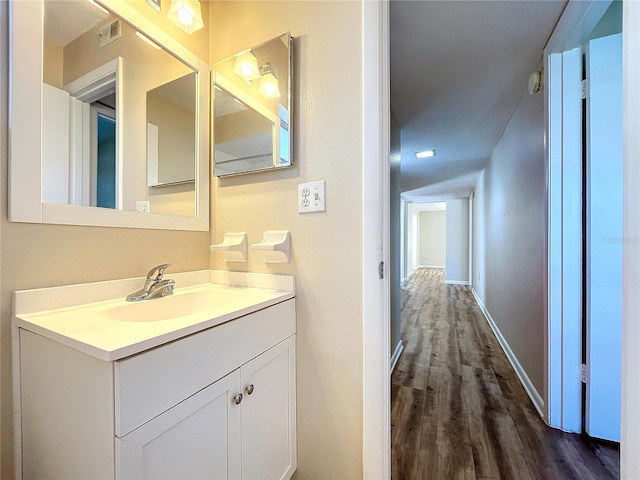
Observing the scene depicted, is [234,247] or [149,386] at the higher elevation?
[234,247]

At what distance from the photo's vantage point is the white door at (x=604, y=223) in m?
1.32

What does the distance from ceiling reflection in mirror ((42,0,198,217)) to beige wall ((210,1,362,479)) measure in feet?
1.44

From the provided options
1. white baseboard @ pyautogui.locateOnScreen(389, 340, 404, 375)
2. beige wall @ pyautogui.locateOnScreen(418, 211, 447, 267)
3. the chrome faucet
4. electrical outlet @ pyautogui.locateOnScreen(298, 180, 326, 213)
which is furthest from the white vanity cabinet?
beige wall @ pyautogui.locateOnScreen(418, 211, 447, 267)

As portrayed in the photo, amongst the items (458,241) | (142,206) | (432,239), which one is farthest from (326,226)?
(432,239)

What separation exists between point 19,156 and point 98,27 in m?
0.55

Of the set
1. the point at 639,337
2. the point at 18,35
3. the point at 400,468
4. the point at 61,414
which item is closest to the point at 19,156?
the point at 18,35

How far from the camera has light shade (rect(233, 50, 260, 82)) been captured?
1.17 meters

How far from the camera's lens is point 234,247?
1175 millimetres

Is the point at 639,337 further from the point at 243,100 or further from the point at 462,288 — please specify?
the point at 462,288

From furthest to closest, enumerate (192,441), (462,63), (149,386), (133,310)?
(462,63) → (133,310) → (192,441) → (149,386)

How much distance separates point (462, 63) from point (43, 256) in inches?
88.1

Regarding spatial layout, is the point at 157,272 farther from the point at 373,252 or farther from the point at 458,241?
the point at 458,241

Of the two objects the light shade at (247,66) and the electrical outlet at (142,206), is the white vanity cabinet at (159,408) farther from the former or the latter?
the light shade at (247,66)

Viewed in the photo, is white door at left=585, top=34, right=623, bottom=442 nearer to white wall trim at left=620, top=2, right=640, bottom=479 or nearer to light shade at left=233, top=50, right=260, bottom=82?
white wall trim at left=620, top=2, right=640, bottom=479
